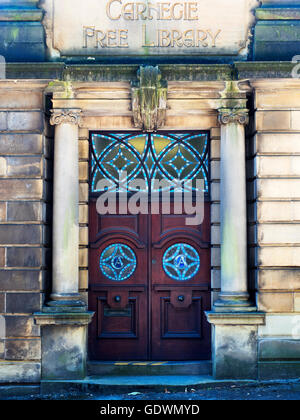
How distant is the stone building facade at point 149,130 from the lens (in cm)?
1005

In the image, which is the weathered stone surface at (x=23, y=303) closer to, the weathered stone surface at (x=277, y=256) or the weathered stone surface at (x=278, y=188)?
the weathered stone surface at (x=277, y=256)

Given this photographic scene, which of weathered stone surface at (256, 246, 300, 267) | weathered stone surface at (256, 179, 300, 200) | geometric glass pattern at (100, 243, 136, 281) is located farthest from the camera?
geometric glass pattern at (100, 243, 136, 281)

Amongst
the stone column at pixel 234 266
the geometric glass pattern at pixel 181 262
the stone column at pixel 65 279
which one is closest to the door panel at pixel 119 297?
the geometric glass pattern at pixel 181 262

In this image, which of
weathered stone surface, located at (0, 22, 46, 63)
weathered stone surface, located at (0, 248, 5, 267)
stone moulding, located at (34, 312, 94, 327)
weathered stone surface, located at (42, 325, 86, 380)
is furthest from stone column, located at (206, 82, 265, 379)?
weathered stone surface, located at (0, 248, 5, 267)

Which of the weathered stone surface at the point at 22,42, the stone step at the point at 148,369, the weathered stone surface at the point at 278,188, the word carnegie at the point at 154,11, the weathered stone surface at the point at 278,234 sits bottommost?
the stone step at the point at 148,369

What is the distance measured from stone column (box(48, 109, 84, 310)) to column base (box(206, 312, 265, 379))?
232 cm

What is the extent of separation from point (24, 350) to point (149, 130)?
418 centimetres

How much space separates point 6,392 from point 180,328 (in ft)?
9.93

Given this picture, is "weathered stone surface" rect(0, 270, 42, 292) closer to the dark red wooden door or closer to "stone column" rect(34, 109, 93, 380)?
"stone column" rect(34, 109, 93, 380)

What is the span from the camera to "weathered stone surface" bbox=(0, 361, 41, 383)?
32.8 ft

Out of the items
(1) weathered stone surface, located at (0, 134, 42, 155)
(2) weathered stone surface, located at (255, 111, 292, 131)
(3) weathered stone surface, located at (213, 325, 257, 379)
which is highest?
(2) weathered stone surface, located at (255, 111, 292, 131)

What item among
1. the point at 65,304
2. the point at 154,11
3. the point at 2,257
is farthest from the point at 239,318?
the point at 154,11

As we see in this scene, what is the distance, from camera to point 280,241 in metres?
10.2

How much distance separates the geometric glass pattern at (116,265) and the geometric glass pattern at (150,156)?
1247 mm
